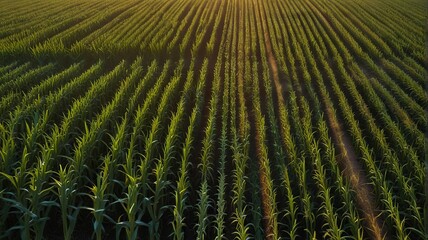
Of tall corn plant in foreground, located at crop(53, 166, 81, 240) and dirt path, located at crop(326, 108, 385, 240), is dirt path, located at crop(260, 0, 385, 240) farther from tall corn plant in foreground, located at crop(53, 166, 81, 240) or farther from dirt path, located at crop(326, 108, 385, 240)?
tall corn plant in foreground, located at crop(53, 166, 81, 240)

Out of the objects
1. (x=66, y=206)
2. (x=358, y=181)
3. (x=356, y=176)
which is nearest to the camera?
(x=66, y=206)

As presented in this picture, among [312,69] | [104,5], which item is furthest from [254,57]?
[104,5]

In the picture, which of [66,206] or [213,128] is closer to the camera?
[66,206]

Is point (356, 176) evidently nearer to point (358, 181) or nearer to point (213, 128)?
point (358, 181)

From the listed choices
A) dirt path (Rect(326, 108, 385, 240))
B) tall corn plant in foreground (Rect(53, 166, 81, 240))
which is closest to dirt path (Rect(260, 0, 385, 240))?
dirt path (Rect(326, 108, 385, 240))

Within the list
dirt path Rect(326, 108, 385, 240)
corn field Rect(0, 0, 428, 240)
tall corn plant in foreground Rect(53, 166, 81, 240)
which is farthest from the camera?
dirt path Rect(326, 108, 385, 240)

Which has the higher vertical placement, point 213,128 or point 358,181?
point 213,128

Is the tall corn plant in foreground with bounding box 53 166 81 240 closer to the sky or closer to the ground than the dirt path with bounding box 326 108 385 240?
closer to the sky

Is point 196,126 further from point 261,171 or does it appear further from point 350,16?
point 350,16

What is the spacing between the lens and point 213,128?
695 centimetres

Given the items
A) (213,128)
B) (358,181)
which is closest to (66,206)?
(213,128)

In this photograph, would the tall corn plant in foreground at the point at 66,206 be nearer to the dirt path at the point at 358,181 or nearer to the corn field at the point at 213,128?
the corn field at the point at 213,128

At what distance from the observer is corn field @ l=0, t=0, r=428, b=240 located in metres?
4.59

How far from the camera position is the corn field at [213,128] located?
4.59 meters
